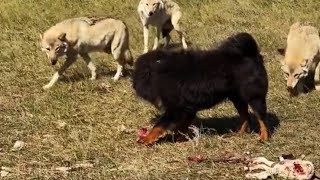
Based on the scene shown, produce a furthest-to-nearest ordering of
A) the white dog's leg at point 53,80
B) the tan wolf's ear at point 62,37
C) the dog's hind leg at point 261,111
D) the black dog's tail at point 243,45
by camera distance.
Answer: the tan wolf's ear at point 62,37 → the white dog's leg at point 53,80 → the dog's hind leg at point 261,111 → the black dog's tail at point 243,45

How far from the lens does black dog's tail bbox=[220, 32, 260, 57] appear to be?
6719 millimetres

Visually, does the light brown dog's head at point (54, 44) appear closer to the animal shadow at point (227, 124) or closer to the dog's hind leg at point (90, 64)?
the dog's hind leg at point (90, 64)

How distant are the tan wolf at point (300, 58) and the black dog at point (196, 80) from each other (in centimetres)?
213

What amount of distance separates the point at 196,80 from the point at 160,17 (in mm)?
5349

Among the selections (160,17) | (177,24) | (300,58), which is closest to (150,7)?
(160,17)

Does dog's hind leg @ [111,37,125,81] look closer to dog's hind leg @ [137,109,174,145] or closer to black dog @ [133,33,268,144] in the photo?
black dog @ [133,33,268,144]

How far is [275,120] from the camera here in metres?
7.73

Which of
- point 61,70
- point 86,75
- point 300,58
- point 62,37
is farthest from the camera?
point 86,75

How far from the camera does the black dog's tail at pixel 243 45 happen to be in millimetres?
6719

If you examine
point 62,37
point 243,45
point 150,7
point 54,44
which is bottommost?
point 54,44

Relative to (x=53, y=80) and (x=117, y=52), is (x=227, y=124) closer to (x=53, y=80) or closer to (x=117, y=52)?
(x=117, y=52)

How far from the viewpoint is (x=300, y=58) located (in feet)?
29.2

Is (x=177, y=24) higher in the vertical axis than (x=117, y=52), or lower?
higher

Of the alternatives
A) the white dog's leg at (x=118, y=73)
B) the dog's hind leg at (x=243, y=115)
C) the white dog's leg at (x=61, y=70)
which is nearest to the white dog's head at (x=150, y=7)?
the white dog's leg at (x=118, y=73)
